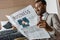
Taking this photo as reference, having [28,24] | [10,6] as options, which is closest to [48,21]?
[28,24]

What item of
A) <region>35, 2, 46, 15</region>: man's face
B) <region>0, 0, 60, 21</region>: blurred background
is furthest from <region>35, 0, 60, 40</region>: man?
<region>0, 0, 60, 21</region>: blurred background

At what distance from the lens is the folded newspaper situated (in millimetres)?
745

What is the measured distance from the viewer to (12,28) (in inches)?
40.3

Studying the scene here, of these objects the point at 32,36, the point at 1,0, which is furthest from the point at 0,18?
the point at 32,36

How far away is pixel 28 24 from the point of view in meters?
0.81

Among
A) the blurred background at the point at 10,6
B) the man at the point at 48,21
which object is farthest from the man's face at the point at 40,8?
the blurred background at the point at 10,6

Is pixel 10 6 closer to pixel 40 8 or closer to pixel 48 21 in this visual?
pixel 40 8

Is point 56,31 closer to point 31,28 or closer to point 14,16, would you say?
point 31,28

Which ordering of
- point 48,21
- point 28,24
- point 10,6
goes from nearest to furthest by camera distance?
1. point 28,24
2. point 48,21
3. point 10,6

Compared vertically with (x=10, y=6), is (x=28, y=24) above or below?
below

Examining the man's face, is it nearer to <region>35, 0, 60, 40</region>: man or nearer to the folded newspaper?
<region>35, 0, 60, 40</region>: man

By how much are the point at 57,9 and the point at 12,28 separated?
438mm

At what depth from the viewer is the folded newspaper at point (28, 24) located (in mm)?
745

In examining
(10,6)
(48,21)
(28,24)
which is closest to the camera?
(28,24)
